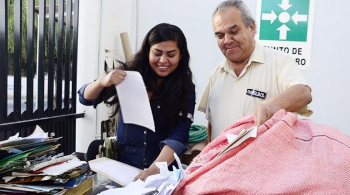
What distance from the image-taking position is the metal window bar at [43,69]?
4.56 feet

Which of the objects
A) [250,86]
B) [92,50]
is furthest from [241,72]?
[92,50]

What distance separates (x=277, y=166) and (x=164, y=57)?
76 cm

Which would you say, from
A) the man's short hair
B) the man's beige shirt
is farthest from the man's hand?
the man's short hair

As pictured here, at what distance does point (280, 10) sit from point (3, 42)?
1.98 m

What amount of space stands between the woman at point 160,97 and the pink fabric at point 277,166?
574 millimetres

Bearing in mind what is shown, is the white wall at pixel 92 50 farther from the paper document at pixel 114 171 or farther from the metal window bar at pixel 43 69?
the paper document at pixel 114 171

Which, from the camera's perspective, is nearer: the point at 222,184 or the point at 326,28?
the point at 222,184

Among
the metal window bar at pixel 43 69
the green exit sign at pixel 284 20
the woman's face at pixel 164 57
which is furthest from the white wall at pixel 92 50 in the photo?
the green exit sign at pixel 284 20

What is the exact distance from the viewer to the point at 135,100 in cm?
107

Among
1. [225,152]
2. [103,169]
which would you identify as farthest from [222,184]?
[103,169]

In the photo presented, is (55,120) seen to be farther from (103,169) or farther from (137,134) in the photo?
(103,169)

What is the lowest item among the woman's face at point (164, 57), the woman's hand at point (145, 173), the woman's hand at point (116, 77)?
the woman's hand at point (145, 173)

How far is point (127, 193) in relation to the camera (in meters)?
0.62

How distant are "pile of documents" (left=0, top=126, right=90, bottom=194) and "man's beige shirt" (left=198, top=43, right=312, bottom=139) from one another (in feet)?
2.40
